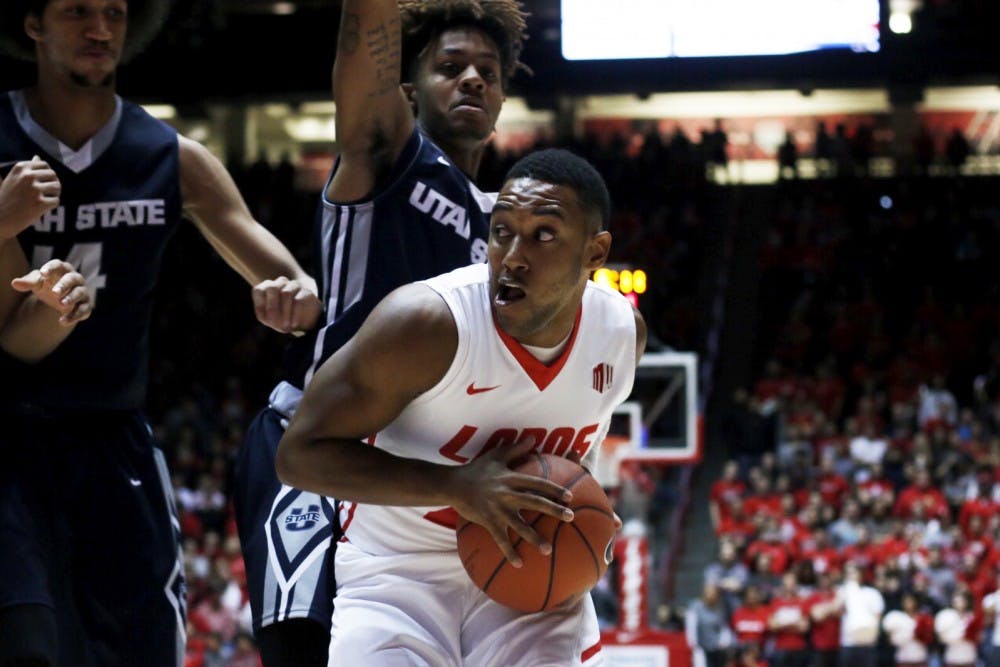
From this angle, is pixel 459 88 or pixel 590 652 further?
pixel 459 88

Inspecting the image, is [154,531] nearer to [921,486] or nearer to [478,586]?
[478,586]

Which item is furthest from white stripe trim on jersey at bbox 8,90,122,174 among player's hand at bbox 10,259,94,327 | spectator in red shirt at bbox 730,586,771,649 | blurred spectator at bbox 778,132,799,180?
blurred spectator at bbox 778,132,799,180

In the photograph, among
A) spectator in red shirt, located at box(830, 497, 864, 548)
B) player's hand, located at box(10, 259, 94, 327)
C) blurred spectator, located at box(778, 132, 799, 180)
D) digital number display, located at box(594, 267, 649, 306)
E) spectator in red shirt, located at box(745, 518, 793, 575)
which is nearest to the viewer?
player's hand, located at box(10, 259, 94, 327)

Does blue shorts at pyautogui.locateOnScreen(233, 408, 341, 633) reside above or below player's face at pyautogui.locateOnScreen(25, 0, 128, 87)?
below

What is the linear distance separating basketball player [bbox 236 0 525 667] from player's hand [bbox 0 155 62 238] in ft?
2.46

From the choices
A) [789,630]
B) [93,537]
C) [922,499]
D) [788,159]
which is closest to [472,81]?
[93,537]

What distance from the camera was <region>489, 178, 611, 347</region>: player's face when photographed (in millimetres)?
3205

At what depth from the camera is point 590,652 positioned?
11.1 feet

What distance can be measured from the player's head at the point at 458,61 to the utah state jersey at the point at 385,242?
19cm

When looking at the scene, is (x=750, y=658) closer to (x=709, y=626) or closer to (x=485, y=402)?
(x=709, y=626)

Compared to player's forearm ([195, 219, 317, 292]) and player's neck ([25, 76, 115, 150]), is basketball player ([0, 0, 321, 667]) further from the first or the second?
player's forearm ([195, 219, 317, 292])

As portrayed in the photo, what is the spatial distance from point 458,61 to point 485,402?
1.16 metres

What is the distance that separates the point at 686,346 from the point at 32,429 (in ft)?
46.8

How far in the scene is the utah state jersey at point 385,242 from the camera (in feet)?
12.0
